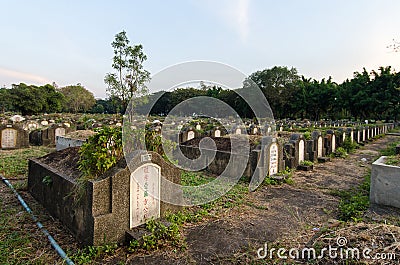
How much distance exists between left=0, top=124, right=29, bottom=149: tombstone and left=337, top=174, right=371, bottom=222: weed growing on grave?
40.1 ft

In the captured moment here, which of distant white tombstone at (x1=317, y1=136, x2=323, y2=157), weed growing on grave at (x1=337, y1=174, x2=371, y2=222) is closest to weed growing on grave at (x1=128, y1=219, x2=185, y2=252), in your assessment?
weed growing on grave at (x1=337, y1=174, x2=371, y2=222)

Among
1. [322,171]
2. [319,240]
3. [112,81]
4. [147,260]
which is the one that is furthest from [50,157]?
[322,171]

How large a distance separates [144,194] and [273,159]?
435 cm

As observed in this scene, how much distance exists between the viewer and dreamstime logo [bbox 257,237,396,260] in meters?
2.43

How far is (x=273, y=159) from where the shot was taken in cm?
673

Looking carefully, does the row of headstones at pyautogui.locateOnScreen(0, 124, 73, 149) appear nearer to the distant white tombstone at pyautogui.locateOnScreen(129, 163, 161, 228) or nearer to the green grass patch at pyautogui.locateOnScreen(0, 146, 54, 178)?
the green grass patch at pyautogui.locateOnScreen(0, 146, 54, 178)

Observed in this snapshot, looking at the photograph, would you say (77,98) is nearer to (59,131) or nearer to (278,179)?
(59,131)

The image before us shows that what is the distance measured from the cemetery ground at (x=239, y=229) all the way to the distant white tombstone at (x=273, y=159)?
0.86m

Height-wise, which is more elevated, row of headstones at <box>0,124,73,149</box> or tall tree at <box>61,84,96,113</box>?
tall tree at <box>61,84,96,113</box>

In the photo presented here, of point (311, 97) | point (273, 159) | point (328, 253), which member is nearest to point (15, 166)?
point (273, 159)

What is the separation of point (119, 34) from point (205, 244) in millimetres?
10445

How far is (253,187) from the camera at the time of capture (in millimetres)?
5801

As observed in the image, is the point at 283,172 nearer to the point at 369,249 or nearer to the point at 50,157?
the point at 369,249

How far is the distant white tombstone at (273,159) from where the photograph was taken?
6609 mm
